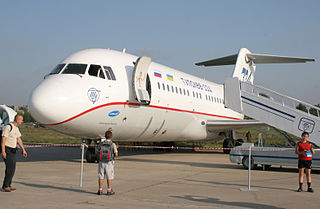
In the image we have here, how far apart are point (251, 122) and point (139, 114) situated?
8.30 meters

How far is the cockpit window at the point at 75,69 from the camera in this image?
44.4 ft

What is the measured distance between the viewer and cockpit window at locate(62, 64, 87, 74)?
1352 cm

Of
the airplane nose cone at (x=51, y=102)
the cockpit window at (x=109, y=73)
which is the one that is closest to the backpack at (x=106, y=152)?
the airplane nose cone at (x=51, y=102)

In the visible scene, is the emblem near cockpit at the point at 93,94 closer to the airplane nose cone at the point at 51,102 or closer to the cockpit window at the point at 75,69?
the airplane nose cone at the point at 51,102

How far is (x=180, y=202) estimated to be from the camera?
23.8 ft

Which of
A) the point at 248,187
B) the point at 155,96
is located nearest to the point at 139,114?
the point at 155,96

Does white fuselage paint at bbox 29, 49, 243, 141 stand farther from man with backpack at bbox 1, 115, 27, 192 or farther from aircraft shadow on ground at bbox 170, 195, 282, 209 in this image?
aircraft shadow on ground at bbox 170, 195, 282, 209

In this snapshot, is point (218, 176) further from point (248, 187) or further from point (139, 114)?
point (139, 114)

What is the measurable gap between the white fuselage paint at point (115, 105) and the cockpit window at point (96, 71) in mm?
196

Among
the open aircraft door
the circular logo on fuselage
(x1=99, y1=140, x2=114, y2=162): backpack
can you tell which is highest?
the open aircraft door

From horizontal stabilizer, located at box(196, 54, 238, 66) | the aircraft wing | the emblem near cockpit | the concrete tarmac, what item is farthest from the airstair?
horizontal stabilizer, located at box(196, 54, 238, 66)

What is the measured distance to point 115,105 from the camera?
44.8 ft

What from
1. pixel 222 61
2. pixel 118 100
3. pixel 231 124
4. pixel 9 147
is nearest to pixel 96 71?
pixel 118 100

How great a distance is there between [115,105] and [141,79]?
1869 mm
